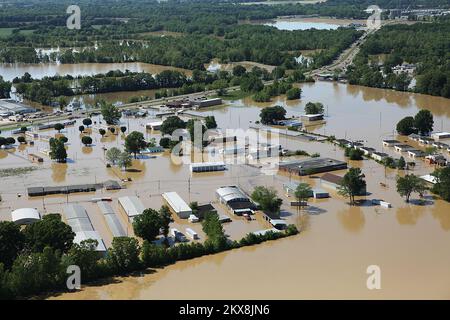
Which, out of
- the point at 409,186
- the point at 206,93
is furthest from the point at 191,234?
the point at 206,93

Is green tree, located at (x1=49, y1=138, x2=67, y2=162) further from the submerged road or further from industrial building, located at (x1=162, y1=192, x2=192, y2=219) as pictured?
the submerged road

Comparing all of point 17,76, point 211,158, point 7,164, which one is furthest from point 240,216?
point 17,76

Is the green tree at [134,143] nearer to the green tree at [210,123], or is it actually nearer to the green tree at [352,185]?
the green tree at [210,123]

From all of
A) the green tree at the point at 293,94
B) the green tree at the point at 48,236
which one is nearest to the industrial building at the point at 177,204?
the green tree at the point at 48,236

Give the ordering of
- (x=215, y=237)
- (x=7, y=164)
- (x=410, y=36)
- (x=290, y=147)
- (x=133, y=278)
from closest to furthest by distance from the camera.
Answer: (x=133, y=278)
(x=215, y=237)
(x=7, y=164)
(x=290, y=147)
(x=410, y=36)

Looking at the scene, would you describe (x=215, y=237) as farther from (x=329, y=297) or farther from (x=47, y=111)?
(x=47, y=111)
